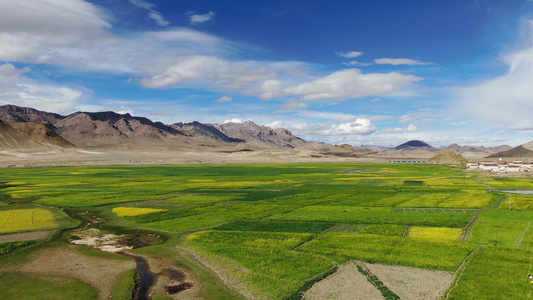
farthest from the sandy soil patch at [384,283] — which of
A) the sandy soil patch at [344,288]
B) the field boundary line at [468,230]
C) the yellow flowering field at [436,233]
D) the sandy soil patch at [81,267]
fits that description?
the sandy soil patch at [81,267]

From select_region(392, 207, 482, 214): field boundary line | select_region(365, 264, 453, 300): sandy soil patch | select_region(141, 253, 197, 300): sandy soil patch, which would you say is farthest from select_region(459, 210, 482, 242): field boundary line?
select_region(141, 253, 197, 300): sandy soil patch

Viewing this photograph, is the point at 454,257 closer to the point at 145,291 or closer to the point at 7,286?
the point at 145,291

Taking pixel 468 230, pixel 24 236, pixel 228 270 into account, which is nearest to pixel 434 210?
pixel 468 230

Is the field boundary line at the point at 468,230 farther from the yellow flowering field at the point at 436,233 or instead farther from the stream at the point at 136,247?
the stream at the point at 136,247

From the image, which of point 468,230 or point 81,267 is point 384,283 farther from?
point 81,267

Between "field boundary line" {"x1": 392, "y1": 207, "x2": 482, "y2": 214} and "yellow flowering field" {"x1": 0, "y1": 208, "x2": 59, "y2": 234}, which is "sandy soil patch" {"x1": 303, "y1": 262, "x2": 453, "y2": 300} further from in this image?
"yellow flowering field" {"x1": 0, "y1": 208, "x2": 59, "y2": 234}

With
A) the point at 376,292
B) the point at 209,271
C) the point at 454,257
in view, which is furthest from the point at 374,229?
the point at 209,271
